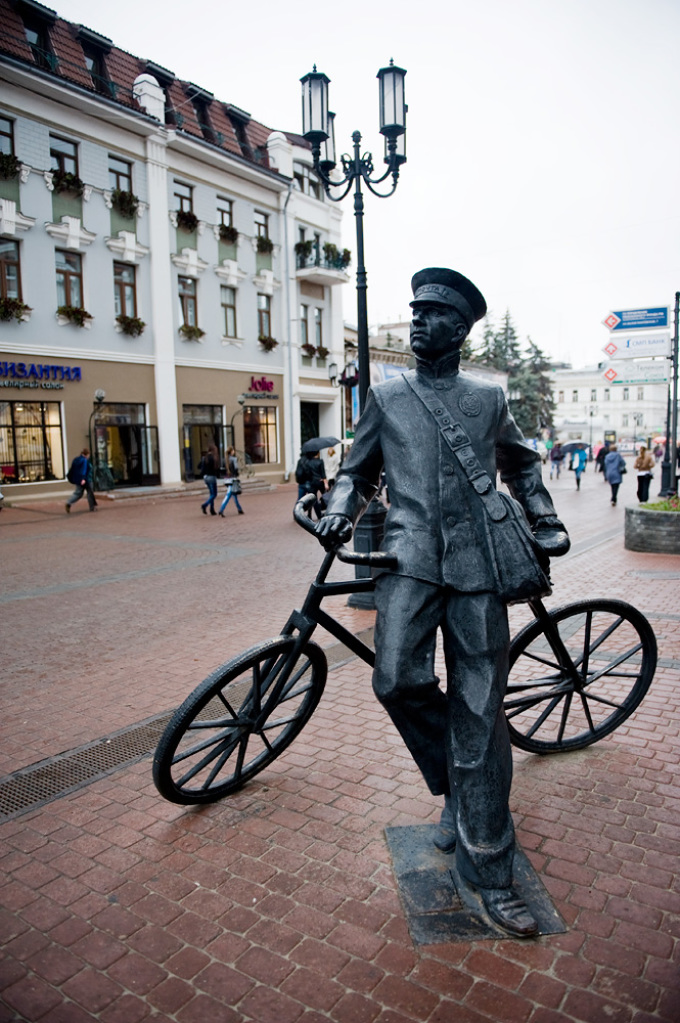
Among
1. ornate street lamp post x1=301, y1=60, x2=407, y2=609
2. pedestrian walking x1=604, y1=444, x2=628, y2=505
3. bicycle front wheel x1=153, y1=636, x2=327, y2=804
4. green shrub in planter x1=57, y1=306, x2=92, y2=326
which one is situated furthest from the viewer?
green shrub in planter x1=57, y1=306, x2=92, y2=326

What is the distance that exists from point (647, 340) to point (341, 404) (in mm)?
18719

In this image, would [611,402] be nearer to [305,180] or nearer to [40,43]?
[305,180]

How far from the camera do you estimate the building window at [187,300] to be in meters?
24.1

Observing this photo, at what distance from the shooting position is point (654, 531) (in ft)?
34.7

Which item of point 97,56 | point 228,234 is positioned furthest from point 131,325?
point 97,56

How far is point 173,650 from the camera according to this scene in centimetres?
586

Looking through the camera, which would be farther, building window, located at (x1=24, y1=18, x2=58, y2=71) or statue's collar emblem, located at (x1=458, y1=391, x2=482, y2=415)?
building window, located at (x1=24, y1=18, x2=58, y2=71)

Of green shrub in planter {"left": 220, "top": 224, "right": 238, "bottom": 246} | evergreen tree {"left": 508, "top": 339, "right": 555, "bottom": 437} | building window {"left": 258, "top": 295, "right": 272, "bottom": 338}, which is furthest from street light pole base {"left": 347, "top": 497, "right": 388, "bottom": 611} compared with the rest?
evergreen tree {"left": 508, "top": 339, "right": 555, "bottom": 437}

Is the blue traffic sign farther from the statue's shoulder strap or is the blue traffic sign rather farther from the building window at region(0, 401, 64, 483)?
the building window at region(0, 401, 64, 483)

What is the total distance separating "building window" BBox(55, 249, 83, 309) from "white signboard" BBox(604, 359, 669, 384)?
14.8 m

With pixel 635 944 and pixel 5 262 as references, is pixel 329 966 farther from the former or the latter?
pixel 5 262

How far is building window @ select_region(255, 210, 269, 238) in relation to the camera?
27.2 m

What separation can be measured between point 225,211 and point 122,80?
200 inches

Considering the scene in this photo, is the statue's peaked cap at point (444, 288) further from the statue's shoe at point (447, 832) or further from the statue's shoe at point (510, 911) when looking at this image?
the statue's shoe at point (510, 911)
